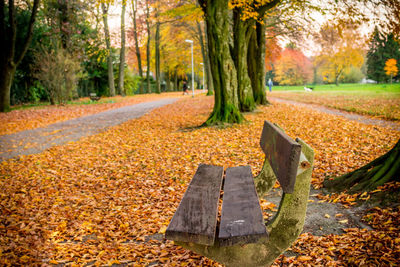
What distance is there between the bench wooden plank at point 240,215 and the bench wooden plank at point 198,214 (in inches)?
3.0

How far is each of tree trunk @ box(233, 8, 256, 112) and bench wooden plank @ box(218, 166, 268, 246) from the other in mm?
10874

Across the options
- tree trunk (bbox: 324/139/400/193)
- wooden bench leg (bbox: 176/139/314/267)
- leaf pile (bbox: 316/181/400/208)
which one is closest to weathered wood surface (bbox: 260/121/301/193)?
wooden bench leg (bbox: 176/139/314/267)

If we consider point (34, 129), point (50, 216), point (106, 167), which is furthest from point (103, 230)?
point (34, 129)

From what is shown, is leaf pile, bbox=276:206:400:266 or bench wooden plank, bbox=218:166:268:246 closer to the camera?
bench wooden plank, bbox=218:166:268:246

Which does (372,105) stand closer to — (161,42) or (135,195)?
(135,195)

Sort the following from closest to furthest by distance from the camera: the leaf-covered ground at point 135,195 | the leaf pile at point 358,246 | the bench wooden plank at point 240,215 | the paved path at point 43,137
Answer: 1. the bench wooden plank at point 240,215
2. the leaf pile at point 358,246
3. the leaf-covered ground at point 135,195
4. the paved path at point 43,137

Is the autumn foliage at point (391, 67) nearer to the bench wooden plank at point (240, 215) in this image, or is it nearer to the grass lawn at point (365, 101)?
the grass lawn at point (365, 101)

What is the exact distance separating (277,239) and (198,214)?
1.89 feet

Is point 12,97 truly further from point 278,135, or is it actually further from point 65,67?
point 278,135

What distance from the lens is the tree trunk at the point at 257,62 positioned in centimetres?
1733

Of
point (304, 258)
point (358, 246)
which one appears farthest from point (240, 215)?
point (358, 246)

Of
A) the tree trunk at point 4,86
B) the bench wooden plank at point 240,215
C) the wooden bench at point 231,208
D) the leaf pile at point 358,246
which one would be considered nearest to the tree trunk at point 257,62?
the tree trunk at point 4,86

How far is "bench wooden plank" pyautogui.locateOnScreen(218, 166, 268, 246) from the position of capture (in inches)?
72.2

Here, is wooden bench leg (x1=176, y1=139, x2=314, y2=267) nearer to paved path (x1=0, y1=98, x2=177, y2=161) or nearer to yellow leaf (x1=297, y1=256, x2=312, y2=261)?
yellow leaf (x1=297, y1=256, x2=312, y2=261)
